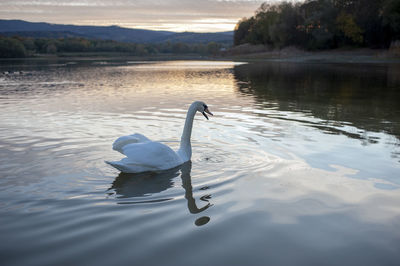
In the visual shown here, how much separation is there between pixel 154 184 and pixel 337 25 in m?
74.0

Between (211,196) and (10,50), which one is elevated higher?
(10,50)

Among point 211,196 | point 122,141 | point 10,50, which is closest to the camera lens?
point 211,196

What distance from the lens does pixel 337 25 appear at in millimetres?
71938

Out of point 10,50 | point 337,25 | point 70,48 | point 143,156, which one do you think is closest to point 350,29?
point 337,25

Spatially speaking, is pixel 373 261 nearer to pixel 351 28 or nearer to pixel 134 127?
pixel 134 127

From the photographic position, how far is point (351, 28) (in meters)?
68.1

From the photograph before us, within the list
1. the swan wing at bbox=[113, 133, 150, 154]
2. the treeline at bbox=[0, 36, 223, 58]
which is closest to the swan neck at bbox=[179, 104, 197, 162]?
the swan wing at bbox=[113, 133, 150, 154]

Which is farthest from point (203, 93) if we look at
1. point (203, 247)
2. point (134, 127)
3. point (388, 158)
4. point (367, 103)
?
point (203, 247)

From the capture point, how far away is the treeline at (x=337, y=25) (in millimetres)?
63125

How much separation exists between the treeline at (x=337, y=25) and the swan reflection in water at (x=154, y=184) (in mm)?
59378

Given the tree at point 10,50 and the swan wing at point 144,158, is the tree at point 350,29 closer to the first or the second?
the swan wing at point 144,158

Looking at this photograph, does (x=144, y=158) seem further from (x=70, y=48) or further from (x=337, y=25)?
(x=70, y=48)

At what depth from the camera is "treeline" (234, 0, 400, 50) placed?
6312cm

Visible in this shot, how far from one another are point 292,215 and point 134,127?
6406mm
